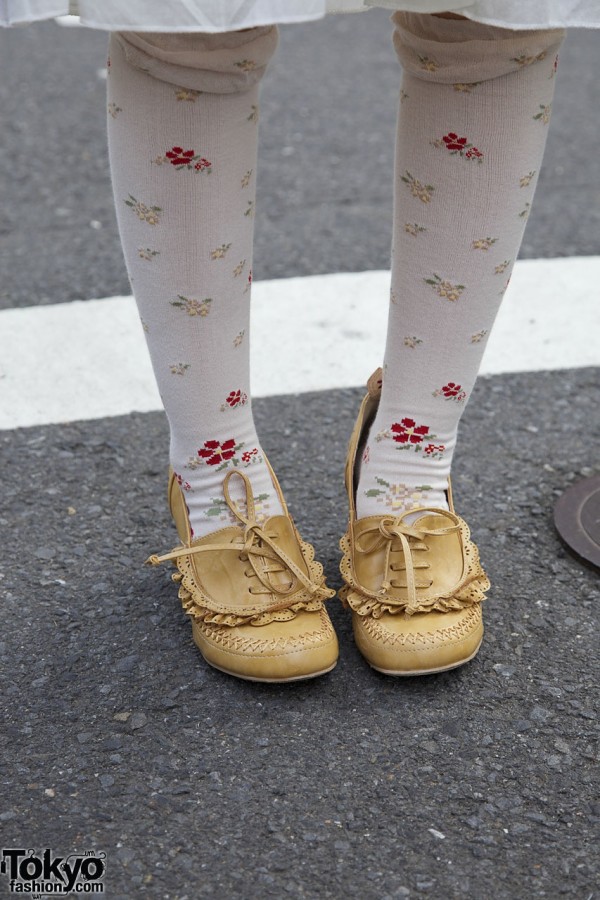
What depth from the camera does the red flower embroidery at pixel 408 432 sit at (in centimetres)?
130

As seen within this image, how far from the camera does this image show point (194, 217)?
3.67 ft

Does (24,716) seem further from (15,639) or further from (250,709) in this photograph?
(250,709)

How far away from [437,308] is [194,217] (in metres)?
0.30

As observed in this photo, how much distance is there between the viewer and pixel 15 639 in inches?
53.2

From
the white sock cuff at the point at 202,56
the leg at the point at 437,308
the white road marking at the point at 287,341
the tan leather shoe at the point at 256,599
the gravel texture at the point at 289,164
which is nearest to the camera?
the white sock cuff at the point at 202,56

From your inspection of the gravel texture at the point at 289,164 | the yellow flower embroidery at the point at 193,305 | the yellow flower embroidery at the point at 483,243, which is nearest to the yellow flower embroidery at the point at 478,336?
the yellow flower embroidery at the point at 483,243

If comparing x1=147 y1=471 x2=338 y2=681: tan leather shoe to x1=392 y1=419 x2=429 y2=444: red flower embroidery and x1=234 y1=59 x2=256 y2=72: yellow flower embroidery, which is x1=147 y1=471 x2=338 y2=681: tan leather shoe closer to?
x1=392 y1=419 x2=429 y2=444: red flower embroidery

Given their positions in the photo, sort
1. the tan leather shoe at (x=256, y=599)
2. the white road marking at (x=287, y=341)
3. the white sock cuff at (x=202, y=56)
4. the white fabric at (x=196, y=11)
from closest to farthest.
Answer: the white fabric at (x=196, y=11) → the white sock cuff at (x=202, y=56) → the tan leather shoe at (x=256, y=599) → the white road marking at (x=287, y=341)

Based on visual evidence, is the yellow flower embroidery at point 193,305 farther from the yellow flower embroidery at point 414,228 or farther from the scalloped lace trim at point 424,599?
the scalloped lace trim at point 424,599

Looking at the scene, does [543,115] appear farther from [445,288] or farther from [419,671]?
[419,671]

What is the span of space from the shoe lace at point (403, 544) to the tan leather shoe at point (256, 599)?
8cm

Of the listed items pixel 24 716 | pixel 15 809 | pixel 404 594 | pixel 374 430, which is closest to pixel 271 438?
pixel 374 430

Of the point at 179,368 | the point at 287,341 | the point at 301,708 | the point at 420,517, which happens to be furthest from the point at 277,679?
the point at 287,341

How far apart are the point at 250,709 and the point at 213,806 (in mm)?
155
